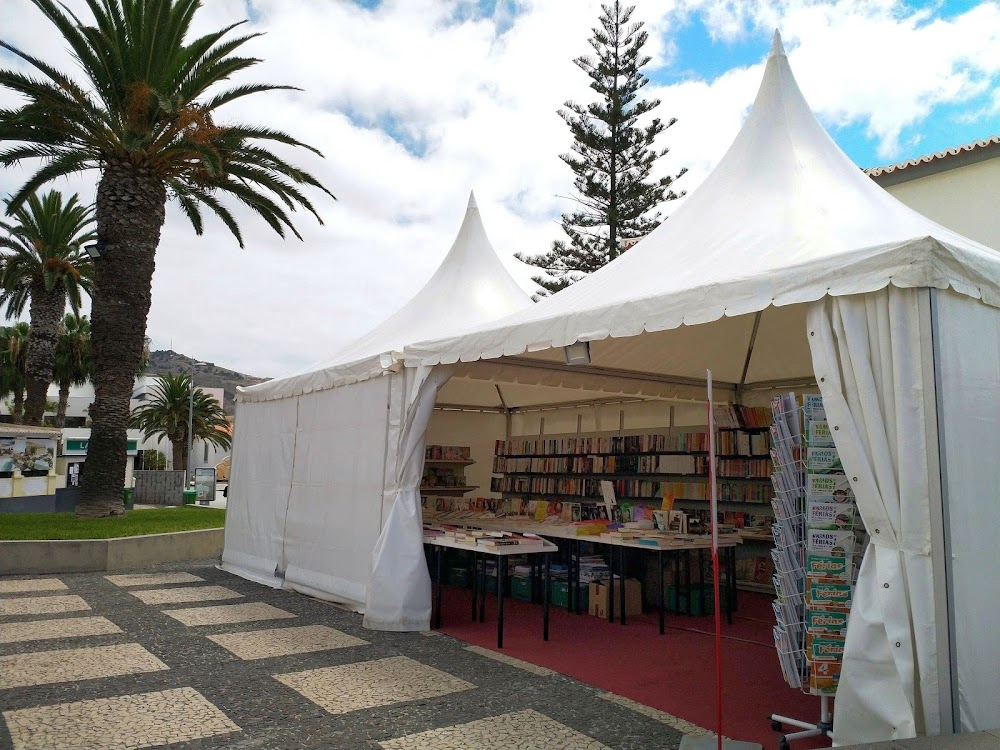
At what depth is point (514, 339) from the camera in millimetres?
5457

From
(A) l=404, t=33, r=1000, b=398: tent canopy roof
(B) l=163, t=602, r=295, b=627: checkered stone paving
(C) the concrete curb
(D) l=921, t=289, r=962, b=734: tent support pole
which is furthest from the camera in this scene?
(C) the concrete curb

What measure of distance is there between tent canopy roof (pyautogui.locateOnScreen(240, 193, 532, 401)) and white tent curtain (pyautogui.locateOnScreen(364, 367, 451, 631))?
4.99ft

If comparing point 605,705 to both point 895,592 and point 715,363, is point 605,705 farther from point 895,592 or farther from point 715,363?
point 715,363

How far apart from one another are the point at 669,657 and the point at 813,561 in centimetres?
202

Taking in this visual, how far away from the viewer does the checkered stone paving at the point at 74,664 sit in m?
4.66

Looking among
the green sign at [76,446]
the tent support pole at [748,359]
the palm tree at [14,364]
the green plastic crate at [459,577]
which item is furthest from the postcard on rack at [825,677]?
the palm tree at [14,364]

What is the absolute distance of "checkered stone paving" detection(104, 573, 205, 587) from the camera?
28.2ft

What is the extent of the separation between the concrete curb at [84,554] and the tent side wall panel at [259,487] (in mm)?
967

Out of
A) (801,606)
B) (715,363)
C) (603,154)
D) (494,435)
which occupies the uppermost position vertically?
(603,154)

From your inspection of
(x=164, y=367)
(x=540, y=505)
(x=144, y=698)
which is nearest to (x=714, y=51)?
(x=540, y=505)

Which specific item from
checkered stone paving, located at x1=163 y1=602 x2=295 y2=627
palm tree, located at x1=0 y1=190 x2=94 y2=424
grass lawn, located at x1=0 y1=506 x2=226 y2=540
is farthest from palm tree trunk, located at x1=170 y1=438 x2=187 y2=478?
checkered stone paving, located at x1=163 y1=602 x2=295 y2=627

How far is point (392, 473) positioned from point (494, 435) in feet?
16.0

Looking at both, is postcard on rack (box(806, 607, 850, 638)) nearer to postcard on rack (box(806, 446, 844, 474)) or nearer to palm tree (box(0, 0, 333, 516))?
postcard on rack (box(806, 446, 844, 474))

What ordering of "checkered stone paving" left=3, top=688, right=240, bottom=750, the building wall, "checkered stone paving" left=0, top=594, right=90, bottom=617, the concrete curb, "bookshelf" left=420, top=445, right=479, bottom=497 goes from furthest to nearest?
1. the building wall
2. "bookshelf" left=420, top=445, right=479, bottom=497
3. the concrete curb
4. "checkered stone paving" left=0, top=594, right=90, bottom=617
5. "checkered stone paving" left=3, top=688, right=240, bottom=750
